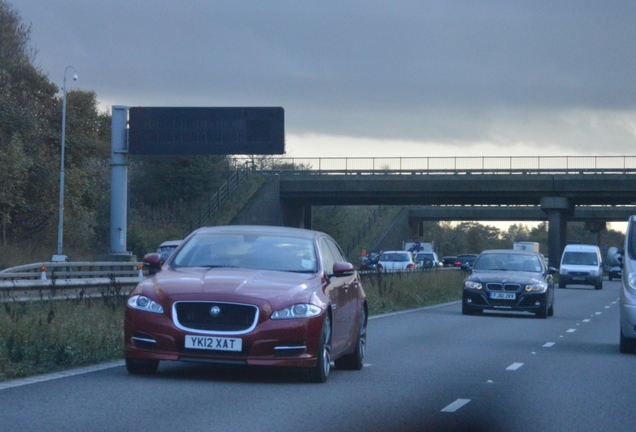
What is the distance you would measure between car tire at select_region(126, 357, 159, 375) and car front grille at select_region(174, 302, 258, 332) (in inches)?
31.0

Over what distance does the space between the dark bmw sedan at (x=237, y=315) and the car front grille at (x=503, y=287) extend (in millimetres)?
13601

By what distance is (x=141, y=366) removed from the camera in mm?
11047

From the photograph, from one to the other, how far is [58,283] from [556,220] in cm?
4666

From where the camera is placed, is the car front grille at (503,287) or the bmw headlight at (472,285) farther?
the bmw headlight at (472,285)

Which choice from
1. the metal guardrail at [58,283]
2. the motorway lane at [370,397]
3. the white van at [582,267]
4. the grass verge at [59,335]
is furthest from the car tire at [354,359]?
the white van at [582,267]

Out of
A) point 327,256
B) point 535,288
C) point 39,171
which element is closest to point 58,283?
point 535,288

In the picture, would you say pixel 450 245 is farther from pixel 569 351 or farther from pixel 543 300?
pixel 569 351

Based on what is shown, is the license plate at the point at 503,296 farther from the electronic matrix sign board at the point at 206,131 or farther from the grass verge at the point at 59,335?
the electronic matrix sign board at the point at 206,131

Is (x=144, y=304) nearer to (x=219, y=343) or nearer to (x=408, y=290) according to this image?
(x=219, y=343)

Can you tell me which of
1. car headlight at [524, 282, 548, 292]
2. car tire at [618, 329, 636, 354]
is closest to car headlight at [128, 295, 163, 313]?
car tire at [618, 329, 636, 354]

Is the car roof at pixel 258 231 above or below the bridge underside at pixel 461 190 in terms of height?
below

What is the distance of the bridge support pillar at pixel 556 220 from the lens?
65.8 meters

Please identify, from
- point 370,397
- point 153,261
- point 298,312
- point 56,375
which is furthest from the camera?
point 153,261

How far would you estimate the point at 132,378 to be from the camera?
1091 centimetres
